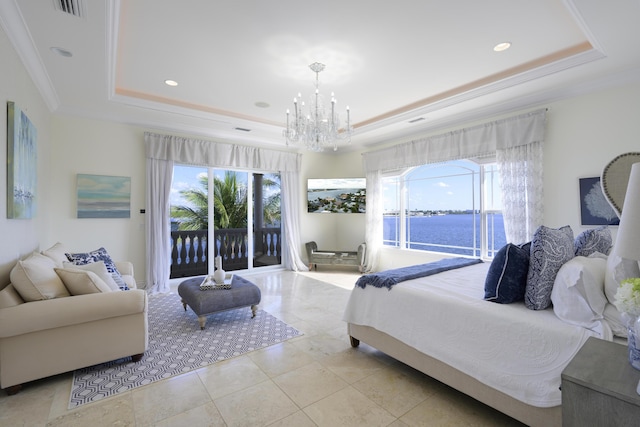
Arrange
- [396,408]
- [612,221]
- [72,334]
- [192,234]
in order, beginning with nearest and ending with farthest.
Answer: [396,408]
[72,334]
[612,221]
[192,234]

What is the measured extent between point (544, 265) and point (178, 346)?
3.09 meters

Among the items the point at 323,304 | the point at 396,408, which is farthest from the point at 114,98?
the point at 396,408

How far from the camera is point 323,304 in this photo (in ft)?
13.5

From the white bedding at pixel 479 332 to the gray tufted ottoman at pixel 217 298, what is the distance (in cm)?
139

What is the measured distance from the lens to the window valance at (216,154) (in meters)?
4.82

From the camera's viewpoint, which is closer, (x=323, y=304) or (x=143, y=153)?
(x=323, y=304)

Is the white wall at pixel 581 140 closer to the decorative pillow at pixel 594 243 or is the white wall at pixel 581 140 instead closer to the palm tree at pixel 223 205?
the decorative pillow at pixel 594 243

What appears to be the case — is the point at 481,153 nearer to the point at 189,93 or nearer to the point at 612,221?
the point at 612,221

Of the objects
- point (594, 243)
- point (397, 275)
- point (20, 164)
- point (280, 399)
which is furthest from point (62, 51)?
point (594, 243)

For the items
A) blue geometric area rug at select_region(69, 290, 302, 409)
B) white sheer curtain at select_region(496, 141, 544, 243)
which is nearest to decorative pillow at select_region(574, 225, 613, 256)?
white sheer curtain at select_region(496, 141, 544, 243)

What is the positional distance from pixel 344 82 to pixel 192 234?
3.78 metres

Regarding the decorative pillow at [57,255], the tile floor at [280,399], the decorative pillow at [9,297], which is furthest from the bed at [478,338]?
the decorative pillow at [57,255]

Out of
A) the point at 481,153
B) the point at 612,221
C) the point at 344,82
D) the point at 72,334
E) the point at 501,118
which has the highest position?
the point at 344,82

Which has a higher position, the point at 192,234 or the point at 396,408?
the point at 192,234
